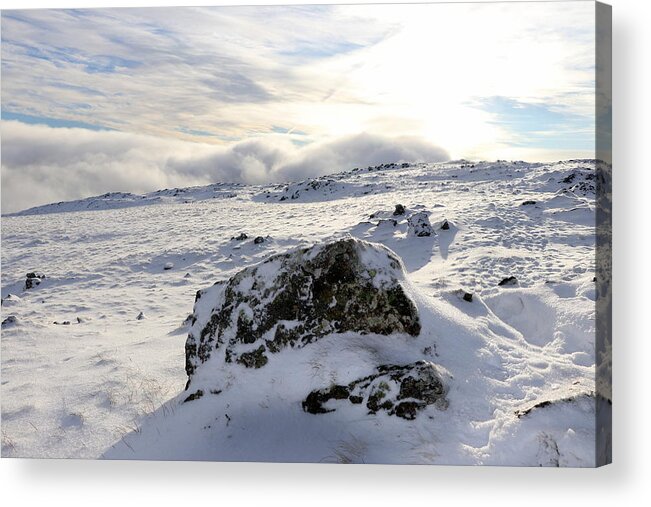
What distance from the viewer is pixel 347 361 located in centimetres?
441

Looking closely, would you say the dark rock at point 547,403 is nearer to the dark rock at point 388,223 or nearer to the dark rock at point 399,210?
the dark rock at point 388,223

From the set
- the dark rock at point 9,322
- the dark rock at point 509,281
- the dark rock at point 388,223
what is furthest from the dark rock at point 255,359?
the dark rock at point 388,223

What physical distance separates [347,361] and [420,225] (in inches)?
271

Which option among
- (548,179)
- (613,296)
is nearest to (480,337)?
(613,296)

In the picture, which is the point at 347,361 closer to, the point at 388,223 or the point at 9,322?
the point at 9,322

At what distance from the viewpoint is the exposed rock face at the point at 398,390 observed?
4.19 meters

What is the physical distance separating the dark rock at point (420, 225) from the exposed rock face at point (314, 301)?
6.08 m

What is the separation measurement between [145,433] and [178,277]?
643 centimetres

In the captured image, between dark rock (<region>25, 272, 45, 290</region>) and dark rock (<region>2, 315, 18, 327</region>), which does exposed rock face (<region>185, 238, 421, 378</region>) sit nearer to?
dark rock (<region>2, 315, 18, 327</region>)

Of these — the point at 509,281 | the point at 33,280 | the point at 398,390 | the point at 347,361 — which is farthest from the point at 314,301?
the point at 33,280

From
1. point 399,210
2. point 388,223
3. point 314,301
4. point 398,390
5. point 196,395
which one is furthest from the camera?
point 399,210

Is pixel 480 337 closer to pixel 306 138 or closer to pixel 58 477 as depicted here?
pixel 306 138

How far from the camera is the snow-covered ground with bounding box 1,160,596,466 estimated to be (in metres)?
4.39

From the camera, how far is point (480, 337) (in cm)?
497
